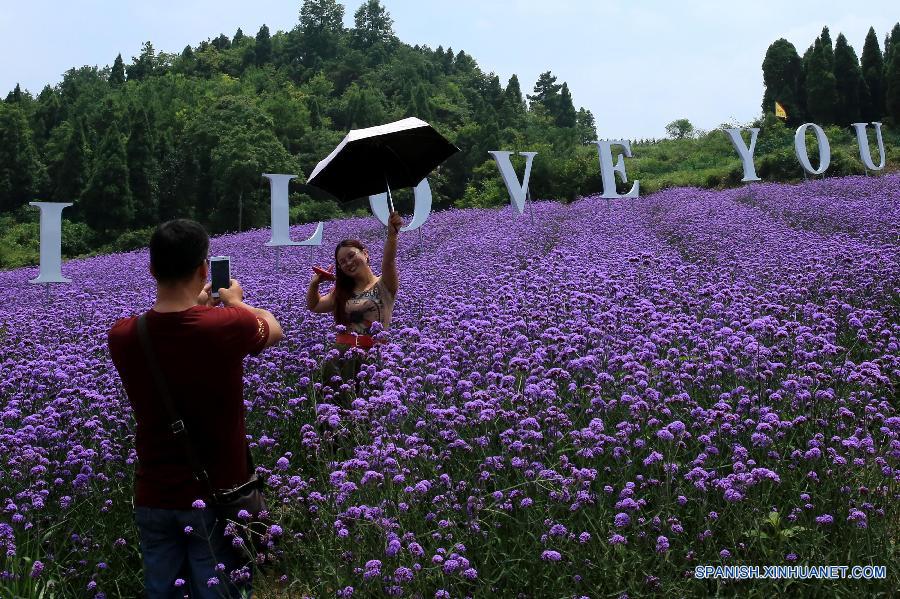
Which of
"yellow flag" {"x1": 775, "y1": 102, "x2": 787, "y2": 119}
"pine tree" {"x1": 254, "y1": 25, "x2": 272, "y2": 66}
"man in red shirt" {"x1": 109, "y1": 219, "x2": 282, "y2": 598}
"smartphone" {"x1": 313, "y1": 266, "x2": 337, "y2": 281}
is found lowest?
"man in red shirt" {"x1": 109, "y1": 219, "x2": 282, "y2": 598}

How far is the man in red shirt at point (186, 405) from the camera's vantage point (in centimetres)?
253

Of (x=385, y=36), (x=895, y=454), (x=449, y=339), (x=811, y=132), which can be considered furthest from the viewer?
(x=385, y=36)

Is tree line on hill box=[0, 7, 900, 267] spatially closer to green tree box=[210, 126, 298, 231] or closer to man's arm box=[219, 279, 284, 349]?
green tree box=[210, 126, 298, 231]

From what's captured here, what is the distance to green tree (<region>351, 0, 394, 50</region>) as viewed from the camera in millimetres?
114812

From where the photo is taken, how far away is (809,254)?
698cm

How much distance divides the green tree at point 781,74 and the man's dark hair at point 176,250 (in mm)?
45151

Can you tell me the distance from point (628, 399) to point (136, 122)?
126 ft

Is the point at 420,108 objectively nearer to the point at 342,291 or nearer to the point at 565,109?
the point at 565,109

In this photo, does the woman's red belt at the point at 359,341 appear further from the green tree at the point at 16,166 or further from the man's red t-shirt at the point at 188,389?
the green tree at the point at 16,166

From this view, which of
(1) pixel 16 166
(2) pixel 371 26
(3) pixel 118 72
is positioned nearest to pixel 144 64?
(3) pixel 118 72

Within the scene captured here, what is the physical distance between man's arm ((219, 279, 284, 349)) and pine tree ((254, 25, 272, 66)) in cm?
10357

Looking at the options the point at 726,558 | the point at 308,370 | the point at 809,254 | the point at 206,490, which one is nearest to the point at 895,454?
the point at 726,558

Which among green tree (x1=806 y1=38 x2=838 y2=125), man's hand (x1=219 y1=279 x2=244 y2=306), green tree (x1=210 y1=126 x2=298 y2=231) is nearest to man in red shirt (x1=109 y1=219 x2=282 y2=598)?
man's hand (x1=219 y1=279 x2=244 y2=306)

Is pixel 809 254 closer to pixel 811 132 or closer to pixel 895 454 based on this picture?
pixel 895 454
